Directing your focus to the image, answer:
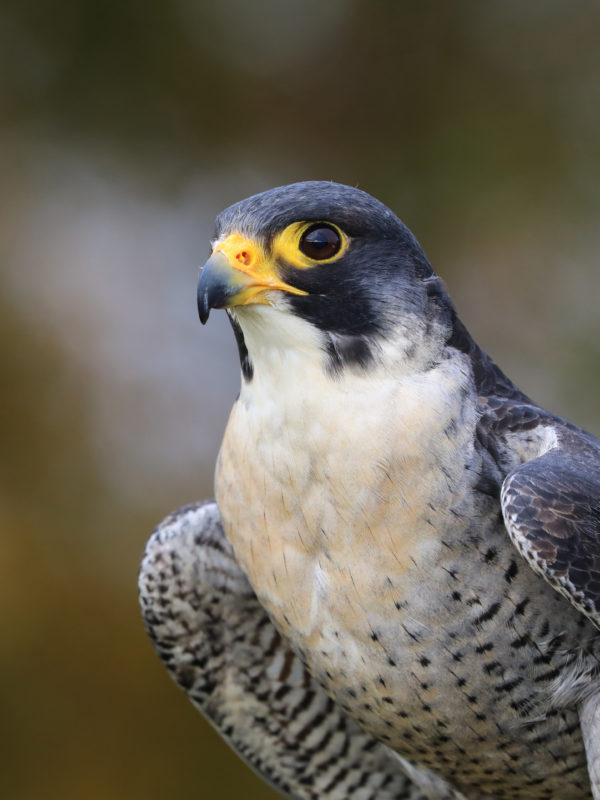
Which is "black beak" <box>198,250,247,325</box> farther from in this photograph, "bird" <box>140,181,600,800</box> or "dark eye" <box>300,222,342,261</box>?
"dark eye" <box>300,222,342,261</box>

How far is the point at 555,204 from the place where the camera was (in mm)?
5980

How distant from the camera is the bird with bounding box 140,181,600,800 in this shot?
2051 millimetres

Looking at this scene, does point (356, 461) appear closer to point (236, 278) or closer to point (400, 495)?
point (400, 495)

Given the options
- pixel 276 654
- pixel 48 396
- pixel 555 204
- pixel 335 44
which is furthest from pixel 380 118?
pixel 276 654

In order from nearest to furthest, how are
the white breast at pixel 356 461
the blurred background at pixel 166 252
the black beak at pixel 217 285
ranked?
1. the black beak at pixel 217 285
2. the white breast at pixel 356 461
3. the blurred background at pixel 166 252

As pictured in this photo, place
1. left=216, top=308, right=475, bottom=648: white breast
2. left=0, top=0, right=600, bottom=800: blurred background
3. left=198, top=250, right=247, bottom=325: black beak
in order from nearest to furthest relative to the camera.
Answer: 1. left=198, top=250, right=247, bottom=325: black beak
2. left=216, top=308, right=475, bottom=648: white breast
3. left=0, top=0, right=600, bottom=800: blurred background

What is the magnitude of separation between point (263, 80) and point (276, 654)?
13.7 ft

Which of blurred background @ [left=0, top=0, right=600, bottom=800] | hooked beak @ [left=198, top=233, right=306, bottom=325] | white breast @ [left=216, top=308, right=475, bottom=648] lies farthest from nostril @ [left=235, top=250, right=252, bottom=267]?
blurred background @ [left=0, top=0, right=600, bottom=800]

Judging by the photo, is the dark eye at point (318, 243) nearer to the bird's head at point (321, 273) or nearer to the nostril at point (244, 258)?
the bird's head at point (321, 273)

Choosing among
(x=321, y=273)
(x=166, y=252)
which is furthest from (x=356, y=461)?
(x=166, y=252)

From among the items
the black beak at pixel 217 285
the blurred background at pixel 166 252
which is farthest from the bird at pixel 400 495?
the blurred background at pixel 166 252

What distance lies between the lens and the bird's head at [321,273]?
2.04 m

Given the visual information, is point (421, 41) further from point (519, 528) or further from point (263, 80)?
point (519, 528)

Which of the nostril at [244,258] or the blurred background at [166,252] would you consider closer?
the nostril at [244,258]
